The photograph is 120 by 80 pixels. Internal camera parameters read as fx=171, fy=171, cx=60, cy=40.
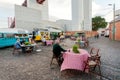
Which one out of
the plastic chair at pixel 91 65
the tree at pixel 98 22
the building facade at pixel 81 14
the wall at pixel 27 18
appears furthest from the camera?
the tree at pixel 98 22

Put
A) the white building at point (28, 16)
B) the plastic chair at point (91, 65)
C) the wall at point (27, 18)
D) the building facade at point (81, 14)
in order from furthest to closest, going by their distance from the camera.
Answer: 1. the building facade at point (81, 14)
2. the white building at point (28, 16)
3. the wall at point (27, 18)
4. the plastic chair at point (91, 65)

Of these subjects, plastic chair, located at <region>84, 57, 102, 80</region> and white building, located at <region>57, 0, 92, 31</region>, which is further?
white building, located at <region>57, 0, 92, 31</region>

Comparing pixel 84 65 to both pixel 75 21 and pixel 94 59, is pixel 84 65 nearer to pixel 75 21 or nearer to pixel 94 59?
pixel 94 59

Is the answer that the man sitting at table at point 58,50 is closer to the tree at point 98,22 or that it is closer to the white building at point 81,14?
the white building at point 81,14

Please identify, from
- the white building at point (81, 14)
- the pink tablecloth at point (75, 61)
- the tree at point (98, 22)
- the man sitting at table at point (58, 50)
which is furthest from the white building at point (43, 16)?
the pink tablecloth at point (75, 61)

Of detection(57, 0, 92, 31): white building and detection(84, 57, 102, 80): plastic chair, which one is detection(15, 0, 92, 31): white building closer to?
detection(57, 0, 92, 31): white building

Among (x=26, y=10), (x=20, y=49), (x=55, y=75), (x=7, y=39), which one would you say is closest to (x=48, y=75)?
(x=55, y=75)

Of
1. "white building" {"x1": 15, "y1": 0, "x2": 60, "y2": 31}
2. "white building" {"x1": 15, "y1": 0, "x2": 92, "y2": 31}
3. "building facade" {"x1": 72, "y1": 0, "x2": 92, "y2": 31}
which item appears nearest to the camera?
"white building" {"x1": 15, "y1": 0, "x2": 60, "y2": 31}

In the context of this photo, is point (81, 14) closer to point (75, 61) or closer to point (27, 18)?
point (27, 18)

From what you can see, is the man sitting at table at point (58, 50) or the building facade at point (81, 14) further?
the building facade at point (81, 14)

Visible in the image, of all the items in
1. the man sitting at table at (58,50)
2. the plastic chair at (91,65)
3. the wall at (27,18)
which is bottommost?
the plastic chair at (91,65)

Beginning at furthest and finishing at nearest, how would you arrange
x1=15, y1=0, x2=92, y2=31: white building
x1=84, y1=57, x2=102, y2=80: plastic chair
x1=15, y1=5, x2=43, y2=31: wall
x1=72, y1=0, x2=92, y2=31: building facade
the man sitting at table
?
x1=72, y1=0, x2=92, y2=31: building facade → x1=15, y1=0, x2=92, y2=31: white building → x1=15, y1=5, x2=43, y2=31: wall → the man sitting at table → x1=84, y1=57, x2=102, y2=80: plastic chair

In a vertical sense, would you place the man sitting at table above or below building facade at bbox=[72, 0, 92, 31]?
below

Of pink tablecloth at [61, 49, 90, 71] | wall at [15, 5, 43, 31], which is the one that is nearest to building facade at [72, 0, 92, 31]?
wall at [15, 5, 43, 31]
